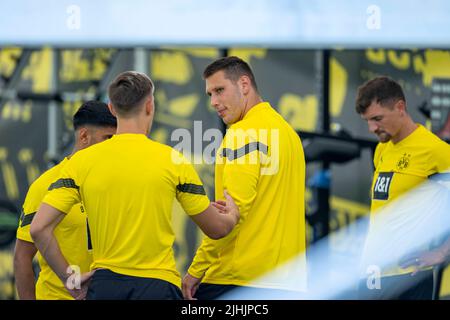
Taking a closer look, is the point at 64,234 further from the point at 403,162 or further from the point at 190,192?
the point at 403,162

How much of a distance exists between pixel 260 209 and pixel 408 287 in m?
1.23

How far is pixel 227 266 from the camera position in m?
3.77

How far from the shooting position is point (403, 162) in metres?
4.58

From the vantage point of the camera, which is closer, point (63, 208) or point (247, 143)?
point (63, 208)

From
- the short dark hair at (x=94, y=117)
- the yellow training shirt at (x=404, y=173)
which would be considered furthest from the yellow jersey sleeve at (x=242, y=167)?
the yellow training shirt at (x=404, y=173)

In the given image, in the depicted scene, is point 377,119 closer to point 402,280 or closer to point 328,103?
point 402,280

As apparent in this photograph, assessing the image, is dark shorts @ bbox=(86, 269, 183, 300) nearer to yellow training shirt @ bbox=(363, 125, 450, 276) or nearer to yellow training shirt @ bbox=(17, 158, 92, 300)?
yellow training shirt @ bbox=(17, 158, 92, 300)

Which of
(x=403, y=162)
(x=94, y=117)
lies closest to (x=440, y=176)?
(x=403, y=162)

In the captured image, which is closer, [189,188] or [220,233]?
[189,188]

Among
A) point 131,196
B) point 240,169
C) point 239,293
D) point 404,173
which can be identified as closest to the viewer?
point 131,196

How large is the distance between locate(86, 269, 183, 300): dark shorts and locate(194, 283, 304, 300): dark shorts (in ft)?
1.46

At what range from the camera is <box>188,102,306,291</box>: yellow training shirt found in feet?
12.0
